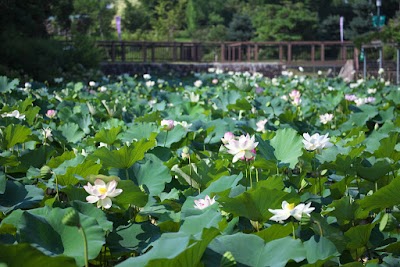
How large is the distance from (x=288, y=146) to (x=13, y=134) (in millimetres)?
950

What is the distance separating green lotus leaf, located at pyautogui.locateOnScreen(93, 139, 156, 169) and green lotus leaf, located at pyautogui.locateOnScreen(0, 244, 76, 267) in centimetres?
88

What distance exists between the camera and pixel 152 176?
1797 mm

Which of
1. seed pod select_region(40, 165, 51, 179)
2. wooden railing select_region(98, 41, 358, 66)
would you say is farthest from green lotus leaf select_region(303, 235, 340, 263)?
wooden railing select_region(98, 41, 358, 66)

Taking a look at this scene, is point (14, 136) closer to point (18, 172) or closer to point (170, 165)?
point (18, 172)

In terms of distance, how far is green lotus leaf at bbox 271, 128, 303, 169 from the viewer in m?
1.99

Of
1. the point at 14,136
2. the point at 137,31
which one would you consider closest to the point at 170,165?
the point at 14,136

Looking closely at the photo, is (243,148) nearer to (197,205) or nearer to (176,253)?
(197,205)

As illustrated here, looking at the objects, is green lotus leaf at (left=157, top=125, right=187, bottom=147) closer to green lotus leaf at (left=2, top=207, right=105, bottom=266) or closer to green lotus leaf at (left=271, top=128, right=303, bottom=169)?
green lotus leaf at (left=271, top=128, right=303, bottom=169)

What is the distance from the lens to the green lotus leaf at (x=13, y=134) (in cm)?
223

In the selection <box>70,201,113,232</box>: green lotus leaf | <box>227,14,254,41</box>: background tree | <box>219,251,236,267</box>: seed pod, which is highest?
<box>227,14,254,41</box>: background tree

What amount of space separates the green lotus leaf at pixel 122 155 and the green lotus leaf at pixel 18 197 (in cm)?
23

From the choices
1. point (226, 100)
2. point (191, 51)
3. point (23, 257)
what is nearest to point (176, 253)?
point (23, 257)

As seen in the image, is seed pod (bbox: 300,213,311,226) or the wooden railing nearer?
seed pod (bbox: 300,213,311,226)

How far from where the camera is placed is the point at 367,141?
8.79 feet
